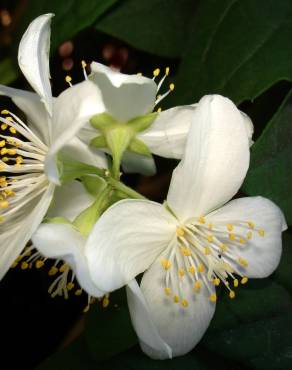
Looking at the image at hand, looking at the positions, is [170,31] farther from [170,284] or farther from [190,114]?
[170,284]

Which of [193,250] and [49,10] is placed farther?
[49,10]

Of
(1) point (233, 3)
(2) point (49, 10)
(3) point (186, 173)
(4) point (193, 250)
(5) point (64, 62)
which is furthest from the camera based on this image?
(5) point (64, 62)

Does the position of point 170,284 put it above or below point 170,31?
below

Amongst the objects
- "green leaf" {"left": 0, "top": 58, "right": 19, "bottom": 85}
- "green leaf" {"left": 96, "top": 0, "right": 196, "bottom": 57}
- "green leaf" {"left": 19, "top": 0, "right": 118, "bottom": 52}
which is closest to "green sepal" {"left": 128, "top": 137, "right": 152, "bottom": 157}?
"green leaf" {"left": 19, "top": 0, "right": 118, "bottom": 52}

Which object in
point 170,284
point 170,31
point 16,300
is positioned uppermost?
point 170,31

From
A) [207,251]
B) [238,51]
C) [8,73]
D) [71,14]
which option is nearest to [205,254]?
[207,251]

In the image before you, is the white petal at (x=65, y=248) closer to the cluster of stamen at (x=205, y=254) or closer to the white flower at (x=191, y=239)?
the white flower at (x=191, y=239)

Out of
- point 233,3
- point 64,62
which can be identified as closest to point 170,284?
point 233,3
